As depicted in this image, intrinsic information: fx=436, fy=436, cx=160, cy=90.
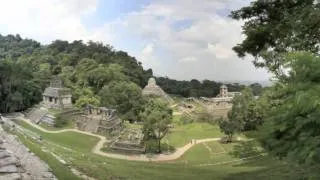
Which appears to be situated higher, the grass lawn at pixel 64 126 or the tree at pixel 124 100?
the tree at pixel 124 100

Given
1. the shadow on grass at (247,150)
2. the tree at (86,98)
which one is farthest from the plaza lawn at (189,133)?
the shadow on grass at (247,150)

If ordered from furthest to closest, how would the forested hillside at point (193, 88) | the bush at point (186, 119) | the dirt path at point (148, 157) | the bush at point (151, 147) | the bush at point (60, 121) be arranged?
1. the forested hillside at point (193, 88)
2. the bush at point (186, 119)
3. the bush at point (60, 121)
4. the bush at point (151, 147)
5. the dirt path at point (148, 157)

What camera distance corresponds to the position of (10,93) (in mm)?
58031

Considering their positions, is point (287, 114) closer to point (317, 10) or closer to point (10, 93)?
point (317, 10)

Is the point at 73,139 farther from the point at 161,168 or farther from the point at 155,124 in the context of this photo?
the point at 161,168

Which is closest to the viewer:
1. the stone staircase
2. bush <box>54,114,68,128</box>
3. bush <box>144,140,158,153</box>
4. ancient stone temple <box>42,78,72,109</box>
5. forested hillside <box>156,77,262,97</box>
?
bush <box>144,140,158,153</box>

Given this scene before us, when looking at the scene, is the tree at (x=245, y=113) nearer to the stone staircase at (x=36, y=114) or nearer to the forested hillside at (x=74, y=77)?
the forested hillside at (x=74, y=77)

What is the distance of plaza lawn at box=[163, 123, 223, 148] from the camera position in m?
44.2

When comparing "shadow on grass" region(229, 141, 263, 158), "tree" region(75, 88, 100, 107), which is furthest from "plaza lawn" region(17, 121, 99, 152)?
"shadow on grass" region(229, 141, 263, 158)

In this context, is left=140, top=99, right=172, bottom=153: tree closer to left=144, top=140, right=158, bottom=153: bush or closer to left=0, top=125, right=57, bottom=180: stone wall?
left=144, top=140, right=158, bottom=153: bush

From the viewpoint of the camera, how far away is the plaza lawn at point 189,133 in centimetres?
4416

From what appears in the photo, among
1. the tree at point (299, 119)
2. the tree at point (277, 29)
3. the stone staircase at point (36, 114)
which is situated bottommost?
the stone staircase at point (36, 114)

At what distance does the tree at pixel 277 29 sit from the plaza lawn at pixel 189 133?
24.1 metres

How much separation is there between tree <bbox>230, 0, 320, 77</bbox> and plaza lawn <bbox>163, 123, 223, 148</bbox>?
2409cm
